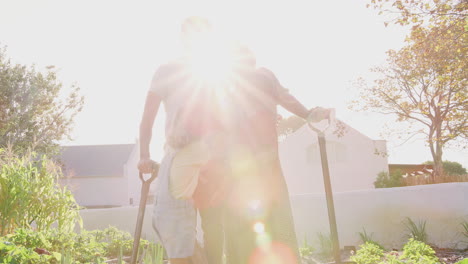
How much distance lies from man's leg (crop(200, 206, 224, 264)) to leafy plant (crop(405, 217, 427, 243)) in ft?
13.6

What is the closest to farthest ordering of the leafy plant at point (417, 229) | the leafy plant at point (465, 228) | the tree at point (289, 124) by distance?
the leafy plant at point (465, 228), the leafy plant at point (417, 229), the tree at point (289, 124)

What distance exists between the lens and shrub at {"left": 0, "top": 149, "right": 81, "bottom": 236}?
12.1 feet

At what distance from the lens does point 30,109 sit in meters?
20.2

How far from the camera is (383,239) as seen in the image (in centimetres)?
613

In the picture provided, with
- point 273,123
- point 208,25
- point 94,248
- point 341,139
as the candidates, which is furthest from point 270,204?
point 341,139

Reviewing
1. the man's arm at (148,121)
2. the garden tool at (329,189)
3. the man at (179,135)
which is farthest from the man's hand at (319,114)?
the man's arm at (148,121)

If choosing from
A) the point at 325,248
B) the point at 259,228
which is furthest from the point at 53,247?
the point at 325,248

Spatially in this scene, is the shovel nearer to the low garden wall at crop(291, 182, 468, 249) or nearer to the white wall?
the low garden wall at crop(291, 182, 468, 249)

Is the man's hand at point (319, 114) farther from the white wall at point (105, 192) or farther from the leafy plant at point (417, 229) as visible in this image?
the white wall at point (105, 192)

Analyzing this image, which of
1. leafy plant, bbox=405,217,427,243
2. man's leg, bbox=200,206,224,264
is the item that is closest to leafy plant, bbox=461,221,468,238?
leafy plant, bbox=405,217,427,243

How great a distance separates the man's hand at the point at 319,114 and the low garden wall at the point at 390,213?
3.50 meters

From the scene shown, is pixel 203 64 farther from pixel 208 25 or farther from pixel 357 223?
pixel 357 223

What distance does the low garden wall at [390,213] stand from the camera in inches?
223

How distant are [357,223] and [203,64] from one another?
16.4 ft
